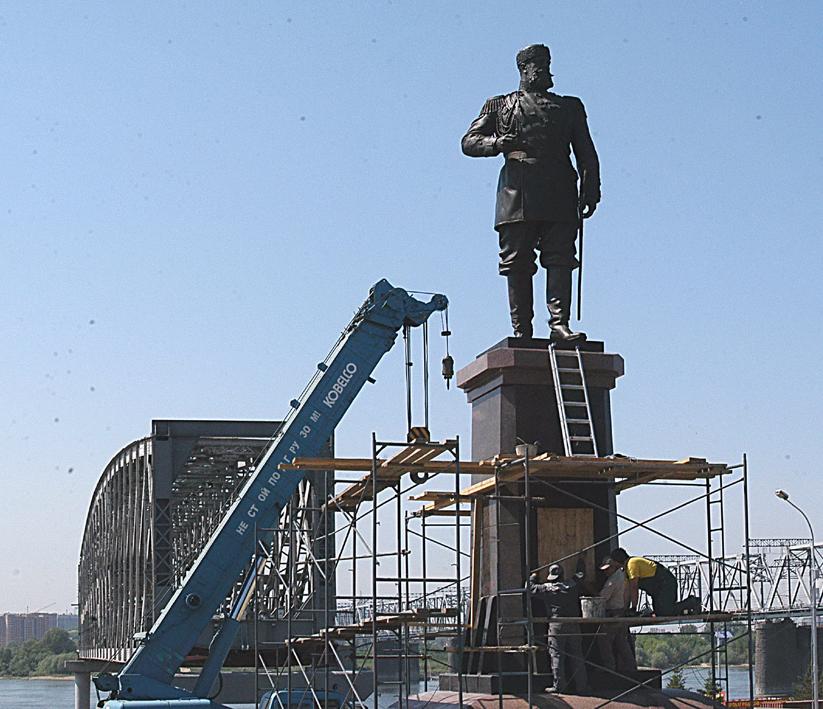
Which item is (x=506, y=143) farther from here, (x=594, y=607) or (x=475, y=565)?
(x=594, y=607)

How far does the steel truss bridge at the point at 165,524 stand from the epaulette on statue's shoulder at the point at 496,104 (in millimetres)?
22041

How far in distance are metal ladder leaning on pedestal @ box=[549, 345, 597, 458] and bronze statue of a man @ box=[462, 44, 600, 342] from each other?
77 cm

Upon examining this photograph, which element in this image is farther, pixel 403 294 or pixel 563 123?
pixel 403 294

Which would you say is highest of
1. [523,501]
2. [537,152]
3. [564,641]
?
[537,152]

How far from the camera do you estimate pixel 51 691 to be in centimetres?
12369

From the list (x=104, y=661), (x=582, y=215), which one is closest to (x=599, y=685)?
(x=582, y=215)

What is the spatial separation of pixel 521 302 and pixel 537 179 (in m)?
1.53

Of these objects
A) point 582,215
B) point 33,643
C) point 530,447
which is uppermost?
point 582,215

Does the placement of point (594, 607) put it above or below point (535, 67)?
below

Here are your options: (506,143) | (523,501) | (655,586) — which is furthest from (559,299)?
(655,586)

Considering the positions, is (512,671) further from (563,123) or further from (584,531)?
(563,123)

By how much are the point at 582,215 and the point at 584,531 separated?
4220 mm

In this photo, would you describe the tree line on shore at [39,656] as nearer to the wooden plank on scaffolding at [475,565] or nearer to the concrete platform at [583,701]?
the wooden plank on scaffolding at [475,565]

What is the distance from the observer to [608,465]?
16.1 metres
